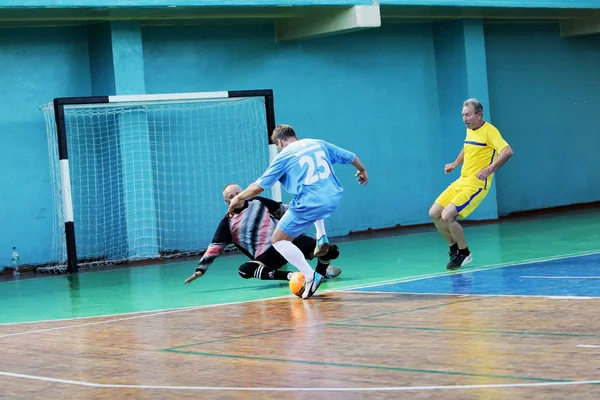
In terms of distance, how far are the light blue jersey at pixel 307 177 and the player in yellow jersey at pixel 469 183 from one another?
7.03 feet

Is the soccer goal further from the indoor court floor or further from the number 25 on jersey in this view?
the number 25 on jersey

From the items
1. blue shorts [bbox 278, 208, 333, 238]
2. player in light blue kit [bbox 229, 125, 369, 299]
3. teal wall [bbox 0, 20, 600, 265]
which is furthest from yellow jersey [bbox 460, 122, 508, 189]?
teal wall [bbox 0, 20, 600, 265]

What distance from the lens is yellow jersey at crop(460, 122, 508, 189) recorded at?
11680 mm

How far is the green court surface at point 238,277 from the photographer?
10742 mm

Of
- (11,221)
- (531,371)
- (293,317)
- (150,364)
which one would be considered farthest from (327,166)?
(11,221)

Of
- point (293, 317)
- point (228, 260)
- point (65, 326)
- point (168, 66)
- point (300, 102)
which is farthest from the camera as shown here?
point (300, 102)

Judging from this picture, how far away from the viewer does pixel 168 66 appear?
1733 cm

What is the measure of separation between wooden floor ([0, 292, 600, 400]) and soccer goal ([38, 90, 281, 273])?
6744 mm

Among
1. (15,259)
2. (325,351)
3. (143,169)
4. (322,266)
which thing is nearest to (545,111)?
(143,169)

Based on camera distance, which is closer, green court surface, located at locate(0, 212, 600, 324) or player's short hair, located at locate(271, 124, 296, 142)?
player's short hair, located at locate(271, 124, 296, 142)

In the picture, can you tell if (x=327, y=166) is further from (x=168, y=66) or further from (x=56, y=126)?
(x=168, y=66)

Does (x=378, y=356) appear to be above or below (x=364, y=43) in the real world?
below

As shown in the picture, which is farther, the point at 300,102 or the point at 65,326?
the point at 300,102

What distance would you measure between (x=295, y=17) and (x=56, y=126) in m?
4.61
